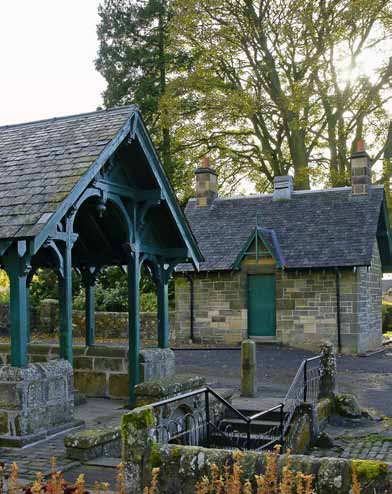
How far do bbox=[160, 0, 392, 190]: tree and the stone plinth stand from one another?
2065 cm

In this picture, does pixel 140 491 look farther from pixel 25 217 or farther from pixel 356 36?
pixel 356 36

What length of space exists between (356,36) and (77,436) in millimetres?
24910

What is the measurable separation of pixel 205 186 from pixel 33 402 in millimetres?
19219

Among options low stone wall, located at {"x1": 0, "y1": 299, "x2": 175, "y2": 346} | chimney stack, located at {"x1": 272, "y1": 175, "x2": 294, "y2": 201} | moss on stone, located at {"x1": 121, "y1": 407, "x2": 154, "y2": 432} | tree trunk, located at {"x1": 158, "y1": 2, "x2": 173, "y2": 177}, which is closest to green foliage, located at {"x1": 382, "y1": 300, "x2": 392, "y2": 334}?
chimney stack, located at {"x1": 272, "y1": 175, "x2": 294, "y2": 201}

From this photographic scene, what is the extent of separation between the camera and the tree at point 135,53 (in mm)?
32219

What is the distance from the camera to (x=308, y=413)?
10148mm

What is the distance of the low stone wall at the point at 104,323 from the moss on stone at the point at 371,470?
1830 centimetres

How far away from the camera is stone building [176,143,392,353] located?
2158cm

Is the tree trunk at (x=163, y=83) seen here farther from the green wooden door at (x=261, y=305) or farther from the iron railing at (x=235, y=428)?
the iron railing at (x=235, y=428)

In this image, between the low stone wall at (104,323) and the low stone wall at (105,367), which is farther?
the low stone wall at (104,323)

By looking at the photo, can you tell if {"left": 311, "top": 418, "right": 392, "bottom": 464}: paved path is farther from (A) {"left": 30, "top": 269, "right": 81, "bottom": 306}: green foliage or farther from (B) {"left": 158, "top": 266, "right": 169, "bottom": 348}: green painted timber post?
(A) {"left": 30, "top": 269, "right": 81, "bottom": 306}: green foliage

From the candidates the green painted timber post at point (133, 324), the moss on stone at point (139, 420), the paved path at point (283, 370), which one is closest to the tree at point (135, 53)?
the paved path at point (283, 370)

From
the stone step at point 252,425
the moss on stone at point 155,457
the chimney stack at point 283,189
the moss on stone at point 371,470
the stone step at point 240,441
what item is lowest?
the stone step at point 240,441

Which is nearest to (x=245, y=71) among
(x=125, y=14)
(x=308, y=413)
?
(x=125, y=14)
